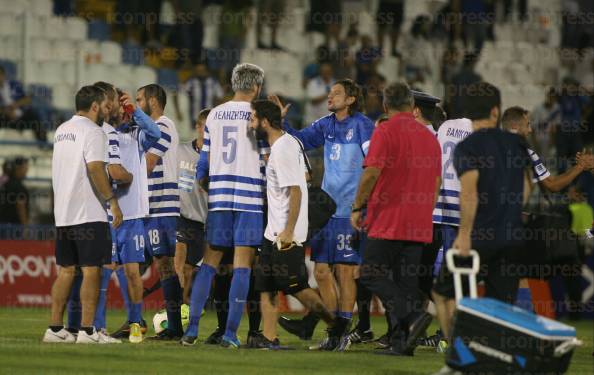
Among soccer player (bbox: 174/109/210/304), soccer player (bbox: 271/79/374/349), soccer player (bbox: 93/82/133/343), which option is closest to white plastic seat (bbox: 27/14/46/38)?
soccer player (bbox: 174/109/210/304)

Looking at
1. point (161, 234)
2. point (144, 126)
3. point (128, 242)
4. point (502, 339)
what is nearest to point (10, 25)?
point (161, 234)

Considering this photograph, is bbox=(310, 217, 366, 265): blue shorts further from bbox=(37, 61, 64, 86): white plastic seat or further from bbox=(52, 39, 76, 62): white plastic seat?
bbox=(52, 39, 76, 62): white plastic seat

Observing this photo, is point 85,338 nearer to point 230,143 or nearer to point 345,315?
point 230,143

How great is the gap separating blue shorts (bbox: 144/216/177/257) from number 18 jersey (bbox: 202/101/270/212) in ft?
5.61

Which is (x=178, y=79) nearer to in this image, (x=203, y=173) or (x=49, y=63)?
(x=49, y=63)

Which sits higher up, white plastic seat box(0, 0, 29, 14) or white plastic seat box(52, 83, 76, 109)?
white plastic seat box(0, 0, 29, 14)

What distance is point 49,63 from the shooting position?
22641 millimetres

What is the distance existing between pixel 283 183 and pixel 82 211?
1.84 meters

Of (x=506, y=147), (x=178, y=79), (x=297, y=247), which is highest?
(x=178, y=79)

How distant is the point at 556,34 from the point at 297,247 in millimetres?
20803

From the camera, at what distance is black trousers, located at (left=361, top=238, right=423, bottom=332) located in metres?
10.2

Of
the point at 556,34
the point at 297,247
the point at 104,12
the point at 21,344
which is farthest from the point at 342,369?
the point at 556,34

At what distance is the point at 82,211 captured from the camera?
37.2 feet

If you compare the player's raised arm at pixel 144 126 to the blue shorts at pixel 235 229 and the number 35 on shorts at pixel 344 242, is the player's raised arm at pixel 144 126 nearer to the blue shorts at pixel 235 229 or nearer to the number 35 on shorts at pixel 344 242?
the blue shorts at pixel 235 229
